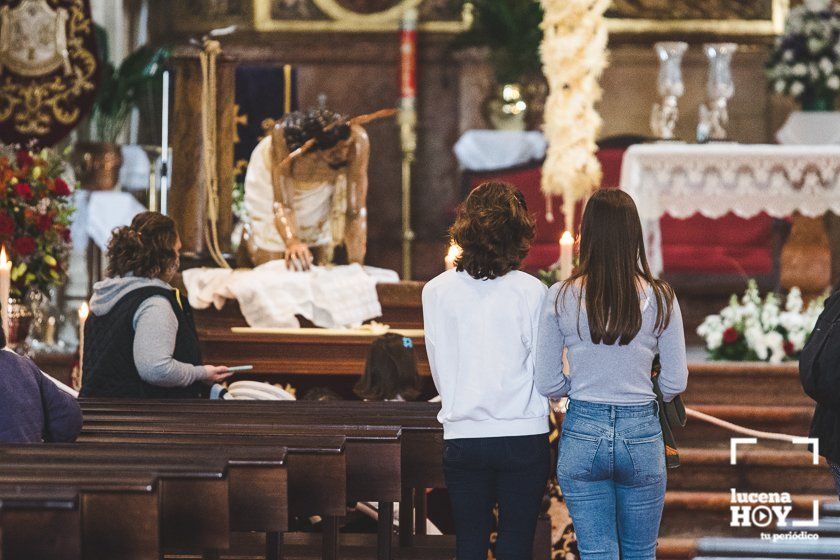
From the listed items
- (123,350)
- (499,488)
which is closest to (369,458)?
(499,488)

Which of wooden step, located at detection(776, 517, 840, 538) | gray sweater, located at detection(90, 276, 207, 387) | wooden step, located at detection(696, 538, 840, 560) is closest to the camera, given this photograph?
gray sweater, located at detection(90, 276, 207, 387)

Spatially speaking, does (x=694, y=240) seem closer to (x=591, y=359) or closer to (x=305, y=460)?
(x=591, y=359)

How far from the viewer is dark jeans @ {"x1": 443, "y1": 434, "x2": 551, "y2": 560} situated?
328 cm

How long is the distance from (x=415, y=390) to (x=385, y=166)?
551 centimetres

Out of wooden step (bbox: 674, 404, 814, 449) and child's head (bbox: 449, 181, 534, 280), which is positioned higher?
child's head (bbox: 449, 181, 534, 280)

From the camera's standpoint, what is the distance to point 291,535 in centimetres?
463

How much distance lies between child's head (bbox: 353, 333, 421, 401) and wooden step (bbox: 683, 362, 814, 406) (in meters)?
2.12

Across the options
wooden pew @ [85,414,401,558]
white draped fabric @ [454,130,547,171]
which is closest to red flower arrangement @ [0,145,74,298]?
wooden pew @ [85,414,401,558]

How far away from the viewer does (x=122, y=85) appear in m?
9.74

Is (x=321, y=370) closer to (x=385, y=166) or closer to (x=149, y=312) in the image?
(x=149, y=312)

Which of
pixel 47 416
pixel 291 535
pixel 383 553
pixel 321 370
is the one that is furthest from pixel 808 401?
pixel 47 416

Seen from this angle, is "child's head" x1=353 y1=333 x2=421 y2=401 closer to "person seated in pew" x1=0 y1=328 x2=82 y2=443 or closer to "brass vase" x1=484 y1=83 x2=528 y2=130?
"person seated in pew" x1=0 y1=328 x2=82 y2=443

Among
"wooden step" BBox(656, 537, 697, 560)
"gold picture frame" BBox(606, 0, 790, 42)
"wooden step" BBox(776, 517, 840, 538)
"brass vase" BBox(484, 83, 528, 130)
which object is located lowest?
"wooden step" BBox(656, 537, 697, 560)

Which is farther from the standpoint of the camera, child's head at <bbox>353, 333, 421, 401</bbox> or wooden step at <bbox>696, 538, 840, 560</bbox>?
wooden step at <bbox>696, 538, 840, 560</bbox>
